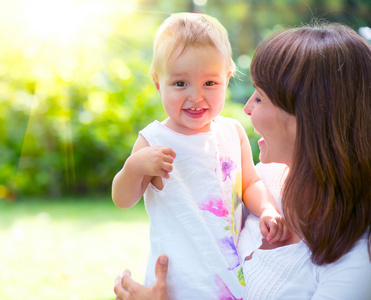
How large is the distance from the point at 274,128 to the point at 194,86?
326 millimetres

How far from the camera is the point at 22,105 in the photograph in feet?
24.0

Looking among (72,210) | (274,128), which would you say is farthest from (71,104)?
(274,128)

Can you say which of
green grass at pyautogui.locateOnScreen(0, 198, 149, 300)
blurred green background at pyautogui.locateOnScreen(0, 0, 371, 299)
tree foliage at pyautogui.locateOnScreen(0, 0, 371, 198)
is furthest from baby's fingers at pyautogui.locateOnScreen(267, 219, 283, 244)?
tree foliage at pyautogui.locateOnScreen(0, 0, 371, 198)

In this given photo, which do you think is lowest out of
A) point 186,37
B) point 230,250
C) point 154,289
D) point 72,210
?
point 72,210

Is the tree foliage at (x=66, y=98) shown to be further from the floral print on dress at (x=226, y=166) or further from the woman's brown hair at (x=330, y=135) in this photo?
the woman's brown hair at (x=330, y=135)

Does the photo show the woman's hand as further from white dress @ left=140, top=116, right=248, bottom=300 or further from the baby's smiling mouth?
the baby's smiling mouth

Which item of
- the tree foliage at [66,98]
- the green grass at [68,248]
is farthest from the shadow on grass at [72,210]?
the tree foliage at [66,98]

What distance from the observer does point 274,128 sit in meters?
1.48

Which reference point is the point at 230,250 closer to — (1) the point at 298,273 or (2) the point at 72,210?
(1) the point at 298,273

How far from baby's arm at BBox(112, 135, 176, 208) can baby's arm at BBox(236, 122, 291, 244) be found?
0.36 m

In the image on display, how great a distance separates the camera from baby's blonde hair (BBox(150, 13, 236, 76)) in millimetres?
1618

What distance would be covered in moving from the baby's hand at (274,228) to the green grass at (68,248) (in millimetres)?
2443

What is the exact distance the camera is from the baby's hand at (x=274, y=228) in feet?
5.15

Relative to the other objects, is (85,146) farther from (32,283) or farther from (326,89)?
(326,89)
